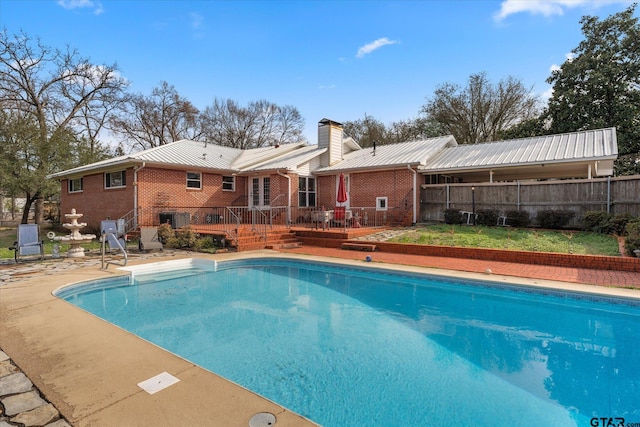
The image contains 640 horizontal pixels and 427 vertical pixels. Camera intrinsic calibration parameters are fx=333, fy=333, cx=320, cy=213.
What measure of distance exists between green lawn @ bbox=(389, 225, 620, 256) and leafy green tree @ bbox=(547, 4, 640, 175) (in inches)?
549

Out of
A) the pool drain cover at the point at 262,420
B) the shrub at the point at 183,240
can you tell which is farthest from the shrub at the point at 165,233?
the pool drain cover at the point at 262,420

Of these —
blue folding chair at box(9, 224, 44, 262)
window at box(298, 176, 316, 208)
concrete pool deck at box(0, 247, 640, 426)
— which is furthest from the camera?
window at box(298, 176, 316, 208)

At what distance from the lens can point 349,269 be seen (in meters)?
10.2

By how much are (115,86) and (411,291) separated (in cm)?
3307

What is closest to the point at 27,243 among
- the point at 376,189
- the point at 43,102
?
the point at 376,189

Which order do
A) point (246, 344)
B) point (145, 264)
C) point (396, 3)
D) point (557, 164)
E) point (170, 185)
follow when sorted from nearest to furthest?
point (246, 344), point (145, 264), point (396, 3), point (557, 164), point (170, 185)

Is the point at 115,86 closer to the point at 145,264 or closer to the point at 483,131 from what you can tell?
the point at 145,264

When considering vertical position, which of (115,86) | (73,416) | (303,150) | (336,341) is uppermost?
(115,86)

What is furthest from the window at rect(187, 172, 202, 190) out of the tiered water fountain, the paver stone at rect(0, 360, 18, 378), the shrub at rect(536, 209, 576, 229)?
the shrub at rect(536, 209, 576, 229)

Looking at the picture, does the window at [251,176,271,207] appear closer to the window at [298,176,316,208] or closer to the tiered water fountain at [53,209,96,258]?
the window at [298,176,316,208]

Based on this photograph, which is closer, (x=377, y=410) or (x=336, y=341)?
(x=377, y=410)

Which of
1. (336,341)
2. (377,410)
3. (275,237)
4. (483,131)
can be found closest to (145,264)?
(275,237)

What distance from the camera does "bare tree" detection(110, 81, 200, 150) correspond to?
35.2 m

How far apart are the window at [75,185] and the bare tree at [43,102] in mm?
2652
